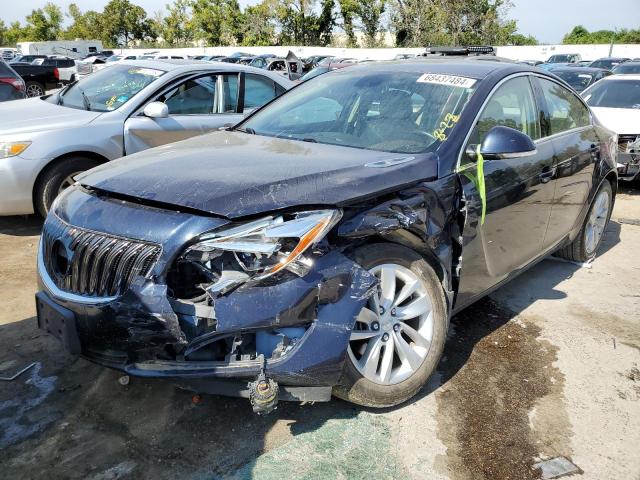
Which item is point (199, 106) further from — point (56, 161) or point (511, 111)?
point (511, 111)

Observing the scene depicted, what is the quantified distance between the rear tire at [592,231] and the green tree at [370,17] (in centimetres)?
5072

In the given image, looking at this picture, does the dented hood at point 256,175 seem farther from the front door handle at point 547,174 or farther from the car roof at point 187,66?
the car roof at point 187,66

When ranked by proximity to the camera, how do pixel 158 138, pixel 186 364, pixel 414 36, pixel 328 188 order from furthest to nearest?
1. pixel 414 36
2. pixel 158 138
3. pixel 328 188
4. pixel 186 364

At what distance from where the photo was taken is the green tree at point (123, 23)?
66.9 metres

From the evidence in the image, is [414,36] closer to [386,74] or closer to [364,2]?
[364,2]

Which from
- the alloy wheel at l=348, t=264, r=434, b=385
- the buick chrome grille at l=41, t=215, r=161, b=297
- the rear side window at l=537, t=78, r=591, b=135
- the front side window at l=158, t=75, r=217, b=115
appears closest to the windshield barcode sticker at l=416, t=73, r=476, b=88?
the rear side window at l=537, t=78, r=591, b=135

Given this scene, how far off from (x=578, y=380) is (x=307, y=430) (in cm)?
166

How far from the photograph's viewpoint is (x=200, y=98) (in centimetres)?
629

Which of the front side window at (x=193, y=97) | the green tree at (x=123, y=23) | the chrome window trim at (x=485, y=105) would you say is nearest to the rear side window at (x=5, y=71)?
the front side window at (x=193, y=97)

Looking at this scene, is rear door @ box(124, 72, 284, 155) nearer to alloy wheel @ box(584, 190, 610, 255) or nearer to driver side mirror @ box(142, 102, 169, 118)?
driver side mirror @ box(142, 102, 169, 118)

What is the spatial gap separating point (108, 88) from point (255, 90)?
1582mm

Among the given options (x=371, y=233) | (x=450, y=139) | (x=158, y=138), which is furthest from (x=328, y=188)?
(x=158, y=138)

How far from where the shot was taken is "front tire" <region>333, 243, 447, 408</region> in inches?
106

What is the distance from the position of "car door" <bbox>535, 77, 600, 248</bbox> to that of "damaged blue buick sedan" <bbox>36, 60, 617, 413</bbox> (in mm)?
491
